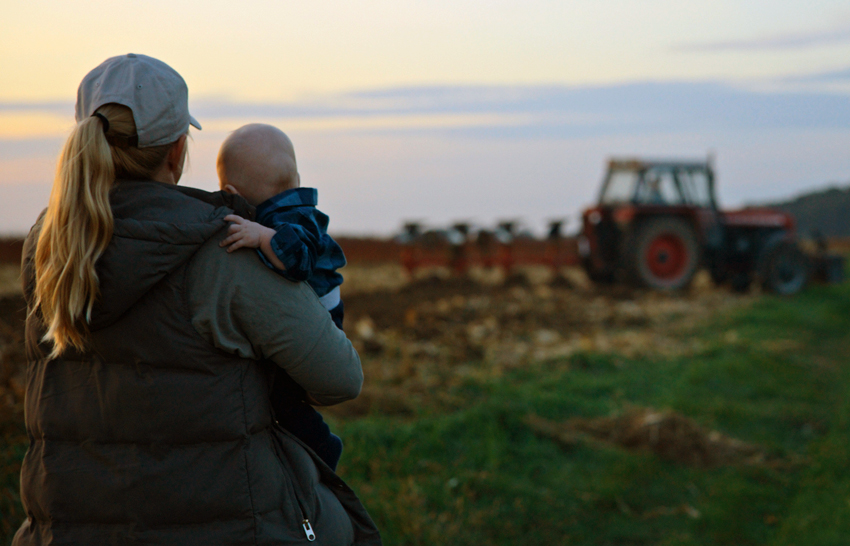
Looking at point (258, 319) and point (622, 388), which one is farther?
point (622, 388)

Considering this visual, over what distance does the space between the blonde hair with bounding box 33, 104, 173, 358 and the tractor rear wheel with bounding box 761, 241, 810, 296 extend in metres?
13.2

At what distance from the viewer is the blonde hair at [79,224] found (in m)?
1.40

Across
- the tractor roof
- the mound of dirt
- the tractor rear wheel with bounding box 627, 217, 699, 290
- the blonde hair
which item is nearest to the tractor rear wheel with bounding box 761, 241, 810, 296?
the tractor rear wheel with bounding box 627, 217, 699, 290

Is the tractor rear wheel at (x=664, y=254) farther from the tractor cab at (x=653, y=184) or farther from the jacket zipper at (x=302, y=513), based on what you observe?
the jacket zipper at (x=302, y=513)

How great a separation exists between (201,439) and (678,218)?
12.6 metres

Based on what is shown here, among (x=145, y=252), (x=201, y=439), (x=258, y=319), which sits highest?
(x=145, y=252)

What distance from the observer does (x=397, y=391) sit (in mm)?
5504

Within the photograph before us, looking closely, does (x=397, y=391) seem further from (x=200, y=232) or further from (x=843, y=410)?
(x=200, y=232)

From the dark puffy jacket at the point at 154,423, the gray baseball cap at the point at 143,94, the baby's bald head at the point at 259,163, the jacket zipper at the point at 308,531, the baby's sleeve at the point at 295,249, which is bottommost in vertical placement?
the jacket zipper at the point at 308,531

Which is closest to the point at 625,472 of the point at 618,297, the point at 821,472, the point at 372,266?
the point at 821,472

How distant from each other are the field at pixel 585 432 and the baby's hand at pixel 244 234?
2045mm

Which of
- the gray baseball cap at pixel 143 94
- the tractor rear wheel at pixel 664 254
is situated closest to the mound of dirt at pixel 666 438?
the gray baseball cap at pixel 143 94

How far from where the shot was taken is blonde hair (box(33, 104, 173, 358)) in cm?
140

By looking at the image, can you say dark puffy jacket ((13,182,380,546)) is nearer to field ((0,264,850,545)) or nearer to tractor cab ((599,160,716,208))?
field ((0,264,850,545))
